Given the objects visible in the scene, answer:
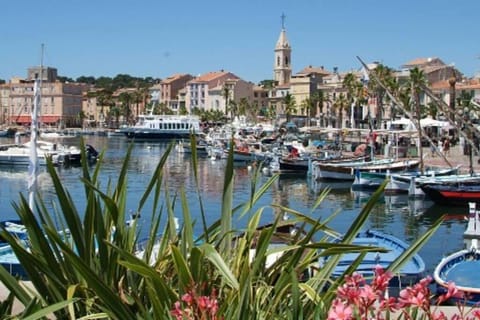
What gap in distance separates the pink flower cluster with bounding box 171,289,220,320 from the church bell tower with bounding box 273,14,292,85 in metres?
162

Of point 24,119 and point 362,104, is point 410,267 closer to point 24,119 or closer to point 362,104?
point 362,104

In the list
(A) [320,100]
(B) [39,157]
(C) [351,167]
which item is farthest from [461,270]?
(A) [320,100]

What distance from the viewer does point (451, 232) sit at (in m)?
28.9

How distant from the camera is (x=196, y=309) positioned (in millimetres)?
3510

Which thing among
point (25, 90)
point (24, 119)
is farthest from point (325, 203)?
point (25, 90)

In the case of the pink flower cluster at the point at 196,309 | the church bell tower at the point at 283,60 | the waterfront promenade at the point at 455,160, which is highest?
the church bell tower at the point at 283,60

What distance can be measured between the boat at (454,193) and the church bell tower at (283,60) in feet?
423

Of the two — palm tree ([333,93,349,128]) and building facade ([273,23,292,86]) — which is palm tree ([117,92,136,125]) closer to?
building facade ([273,23,292,86])

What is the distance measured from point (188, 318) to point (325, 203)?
119ft

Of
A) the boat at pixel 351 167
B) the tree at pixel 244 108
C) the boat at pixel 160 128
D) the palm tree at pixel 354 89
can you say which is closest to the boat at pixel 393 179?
the boat at pixel 351 167

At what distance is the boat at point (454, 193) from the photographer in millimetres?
35656

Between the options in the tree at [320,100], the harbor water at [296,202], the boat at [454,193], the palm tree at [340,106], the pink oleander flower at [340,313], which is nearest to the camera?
the pink oleander flower at [340,313]

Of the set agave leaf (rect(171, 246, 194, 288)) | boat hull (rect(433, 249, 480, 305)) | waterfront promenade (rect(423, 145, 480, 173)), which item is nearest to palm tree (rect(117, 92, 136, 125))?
waterfront promenade (rect(423, 145, 480, 173))

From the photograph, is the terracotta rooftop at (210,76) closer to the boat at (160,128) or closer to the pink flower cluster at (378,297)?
the boat at (160,128)
